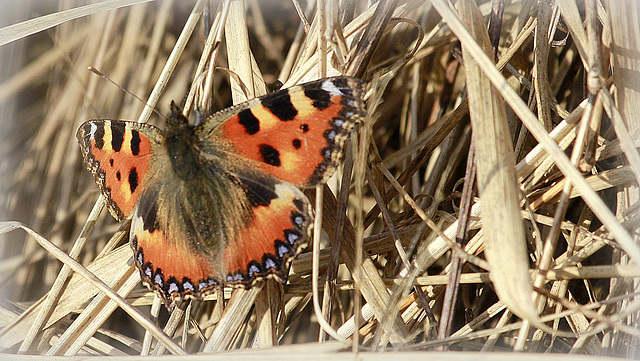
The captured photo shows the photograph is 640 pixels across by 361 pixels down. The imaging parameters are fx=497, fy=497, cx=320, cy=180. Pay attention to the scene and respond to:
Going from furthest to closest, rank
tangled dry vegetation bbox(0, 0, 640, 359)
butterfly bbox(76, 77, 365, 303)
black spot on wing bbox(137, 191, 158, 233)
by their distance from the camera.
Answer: black spot on wing bbox(137, 191, 158, 233) < butterfly bbox(76, 77, 365, 303) < tangled dry vegetation bbox(0, 0, 640, 359)

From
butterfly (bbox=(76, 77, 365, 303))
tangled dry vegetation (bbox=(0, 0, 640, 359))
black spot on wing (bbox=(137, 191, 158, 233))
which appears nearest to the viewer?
tangled dry vegetation (bbox=(0, 0, 640, 359))

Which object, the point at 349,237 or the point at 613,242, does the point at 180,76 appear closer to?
the point at 349,237

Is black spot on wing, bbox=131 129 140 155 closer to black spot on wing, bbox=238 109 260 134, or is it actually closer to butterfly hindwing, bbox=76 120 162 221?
butterfly hindwing, bbox=76 120 162 221

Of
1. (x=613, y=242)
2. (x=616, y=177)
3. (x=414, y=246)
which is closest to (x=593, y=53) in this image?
(x=616, y=177)

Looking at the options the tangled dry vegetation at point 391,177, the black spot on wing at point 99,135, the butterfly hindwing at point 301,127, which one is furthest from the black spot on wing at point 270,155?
the black spot on wing at point 99,135

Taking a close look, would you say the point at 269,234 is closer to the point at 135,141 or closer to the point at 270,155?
the point at 270,155

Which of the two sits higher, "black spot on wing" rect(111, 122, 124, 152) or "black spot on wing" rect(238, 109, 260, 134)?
"black spot on wing" rect(111, 122, 124, 152)

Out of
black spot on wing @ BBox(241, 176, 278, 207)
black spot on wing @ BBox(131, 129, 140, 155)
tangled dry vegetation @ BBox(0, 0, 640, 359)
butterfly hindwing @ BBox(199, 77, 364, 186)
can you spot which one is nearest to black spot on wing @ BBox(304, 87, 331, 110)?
butterfly hindwing @ BBox(199, 77, 364, 186)
